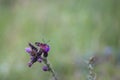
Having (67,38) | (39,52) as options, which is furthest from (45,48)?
(67,38)

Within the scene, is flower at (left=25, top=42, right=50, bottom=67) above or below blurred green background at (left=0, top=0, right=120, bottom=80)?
below

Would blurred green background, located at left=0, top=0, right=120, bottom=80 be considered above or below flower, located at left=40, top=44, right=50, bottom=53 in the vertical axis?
above

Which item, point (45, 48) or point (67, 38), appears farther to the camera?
point (67, 38)

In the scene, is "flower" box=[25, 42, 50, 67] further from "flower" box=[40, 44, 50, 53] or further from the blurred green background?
the blurred green background

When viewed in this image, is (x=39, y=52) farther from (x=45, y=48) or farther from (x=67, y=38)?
(x=67, y=38)

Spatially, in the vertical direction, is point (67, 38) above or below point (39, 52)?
above

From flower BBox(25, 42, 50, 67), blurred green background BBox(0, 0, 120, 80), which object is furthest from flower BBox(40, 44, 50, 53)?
blurred green background BBox(0, 0, 120, 80)

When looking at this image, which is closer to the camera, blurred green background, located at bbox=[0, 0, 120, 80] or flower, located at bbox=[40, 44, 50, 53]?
flower, located at bbox=[40, 44, 50, 53]

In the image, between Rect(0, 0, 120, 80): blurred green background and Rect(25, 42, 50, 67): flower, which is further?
Rect(0, 0, 120, 80): blurred green background

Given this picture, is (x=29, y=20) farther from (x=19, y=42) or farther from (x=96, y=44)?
(x=96, y=44)
